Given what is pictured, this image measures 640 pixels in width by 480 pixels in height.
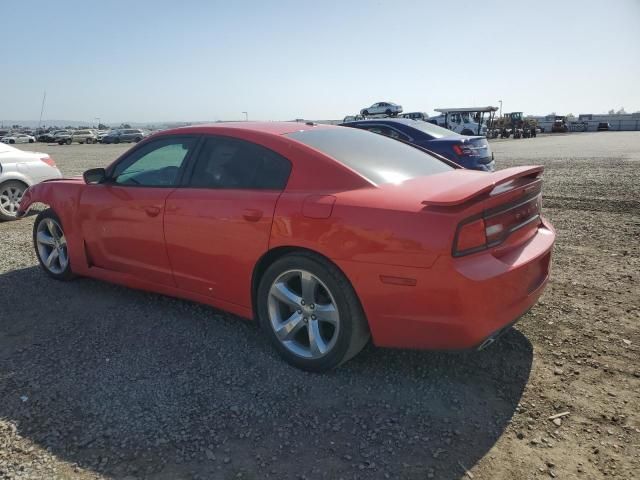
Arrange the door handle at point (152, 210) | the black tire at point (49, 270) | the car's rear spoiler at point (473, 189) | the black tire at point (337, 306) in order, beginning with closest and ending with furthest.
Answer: the car's rear spoiler at point (473, 189) < the black tire at point (337, 306) < the door handle at point (152, 210) < the black tire at point (49, 270)

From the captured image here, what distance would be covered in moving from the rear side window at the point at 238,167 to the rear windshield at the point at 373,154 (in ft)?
0.84

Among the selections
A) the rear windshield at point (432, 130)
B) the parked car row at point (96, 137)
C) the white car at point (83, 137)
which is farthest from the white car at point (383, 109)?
the rear windshield at point (432, 130)

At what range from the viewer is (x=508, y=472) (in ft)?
7.43

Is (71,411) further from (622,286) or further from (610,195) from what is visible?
(610,195)

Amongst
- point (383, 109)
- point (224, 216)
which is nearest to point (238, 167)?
point (224, 216)

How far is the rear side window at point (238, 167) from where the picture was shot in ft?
10.7

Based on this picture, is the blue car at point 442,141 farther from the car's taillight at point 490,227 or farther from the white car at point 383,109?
the white car at point 383,109

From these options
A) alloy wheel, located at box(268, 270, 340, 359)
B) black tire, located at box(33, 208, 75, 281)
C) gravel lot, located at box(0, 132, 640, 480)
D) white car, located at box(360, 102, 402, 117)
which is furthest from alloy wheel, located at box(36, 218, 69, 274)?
white car, located at box(360, 102, 402, 117)

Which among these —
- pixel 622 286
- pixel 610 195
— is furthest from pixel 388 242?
pixel 610 195

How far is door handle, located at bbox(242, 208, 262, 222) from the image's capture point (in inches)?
125

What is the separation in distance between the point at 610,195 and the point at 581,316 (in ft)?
20.6

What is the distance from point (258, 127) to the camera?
12.0 feet

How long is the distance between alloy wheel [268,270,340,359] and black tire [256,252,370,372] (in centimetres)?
3

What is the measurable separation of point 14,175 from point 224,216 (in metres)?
6.25
